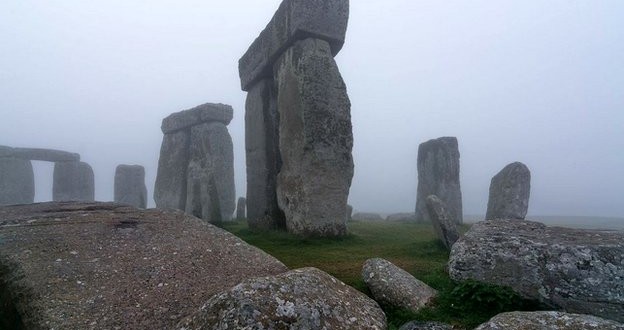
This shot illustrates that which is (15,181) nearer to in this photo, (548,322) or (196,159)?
(196,159)

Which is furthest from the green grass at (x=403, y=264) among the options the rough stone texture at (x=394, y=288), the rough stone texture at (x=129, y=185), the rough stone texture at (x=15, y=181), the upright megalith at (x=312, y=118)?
the rough stone texture at (x=15, y=181)

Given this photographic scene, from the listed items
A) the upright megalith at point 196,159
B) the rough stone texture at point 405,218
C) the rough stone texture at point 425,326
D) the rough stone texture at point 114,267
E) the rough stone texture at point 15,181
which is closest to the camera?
the rough stone texture at point 114,267

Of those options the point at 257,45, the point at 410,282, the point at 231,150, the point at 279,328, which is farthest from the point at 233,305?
the point at 231,150

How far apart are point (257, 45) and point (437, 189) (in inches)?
396

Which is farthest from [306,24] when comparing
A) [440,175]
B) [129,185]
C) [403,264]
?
[129,185]

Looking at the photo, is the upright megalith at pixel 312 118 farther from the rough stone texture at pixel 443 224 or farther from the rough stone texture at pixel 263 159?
the rough stone texture at pixel 443 224

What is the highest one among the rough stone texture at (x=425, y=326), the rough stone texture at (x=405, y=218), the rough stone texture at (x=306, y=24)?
the rough stone texture at (x=306, y=24)

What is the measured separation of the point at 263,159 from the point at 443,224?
522 cm

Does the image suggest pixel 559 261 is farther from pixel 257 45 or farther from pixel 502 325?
pixel 257 45

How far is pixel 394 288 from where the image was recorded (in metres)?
5.00

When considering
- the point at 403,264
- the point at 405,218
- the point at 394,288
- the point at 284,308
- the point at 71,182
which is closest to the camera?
the point at 284,308

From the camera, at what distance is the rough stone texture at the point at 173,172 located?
61.5ft

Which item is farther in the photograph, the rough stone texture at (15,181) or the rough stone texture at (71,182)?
the rough stone texture at (71,182)

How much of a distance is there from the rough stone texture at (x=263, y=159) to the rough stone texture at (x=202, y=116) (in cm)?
560
